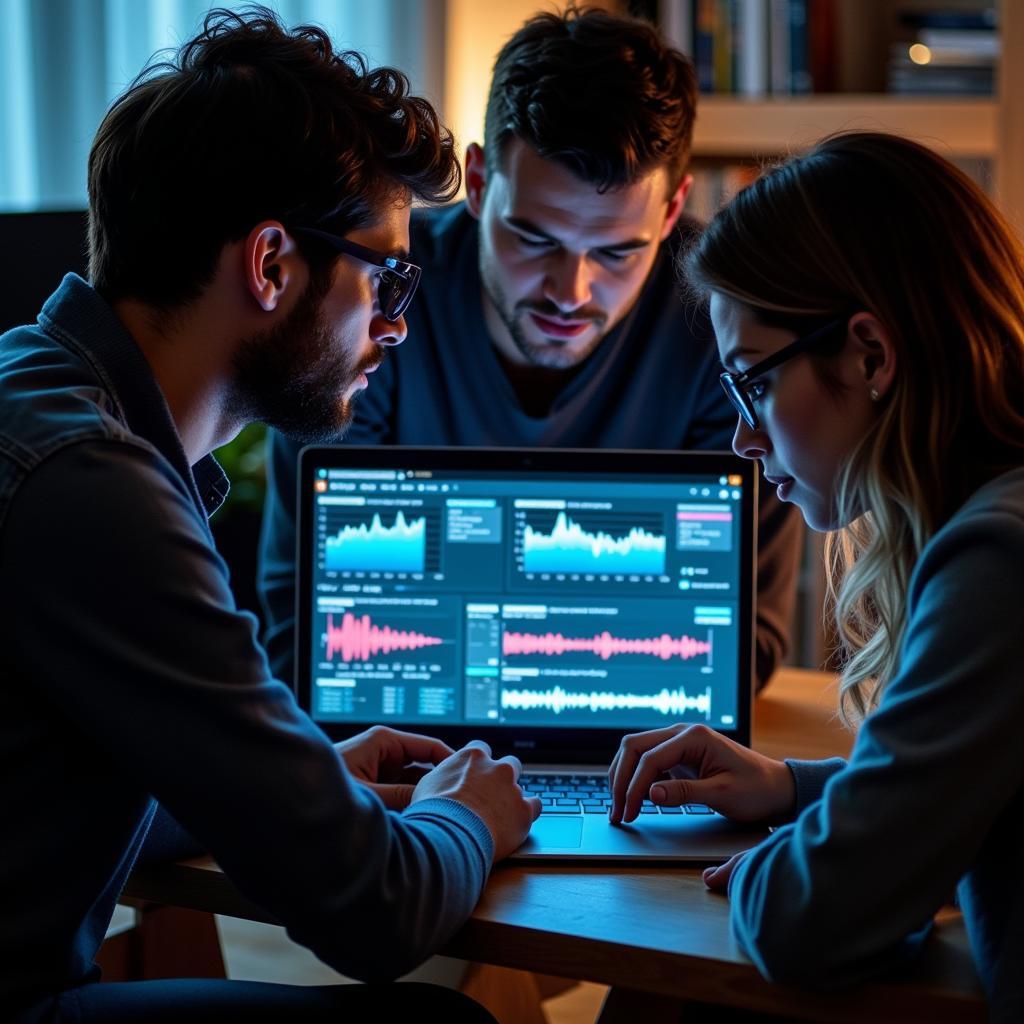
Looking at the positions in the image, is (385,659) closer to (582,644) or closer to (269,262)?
(582,644)

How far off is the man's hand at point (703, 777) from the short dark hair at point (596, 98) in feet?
2.54

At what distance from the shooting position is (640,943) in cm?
100

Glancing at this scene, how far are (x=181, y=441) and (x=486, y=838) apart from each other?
427mm

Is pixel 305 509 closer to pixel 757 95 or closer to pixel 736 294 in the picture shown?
pixel 736 294

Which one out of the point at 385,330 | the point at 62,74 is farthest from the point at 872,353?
the point at 62,74

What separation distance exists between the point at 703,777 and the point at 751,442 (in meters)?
0.32

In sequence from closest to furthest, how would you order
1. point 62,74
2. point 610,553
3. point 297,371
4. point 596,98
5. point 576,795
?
point 297,371 → point 576,795 → point 610,553 → point 596,98 → point 62,74

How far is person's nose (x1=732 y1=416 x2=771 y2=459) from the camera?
1212 mm

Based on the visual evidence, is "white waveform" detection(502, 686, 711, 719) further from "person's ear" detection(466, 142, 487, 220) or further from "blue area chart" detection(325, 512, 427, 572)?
"person's ear" detection(466, 142, 487, 220)

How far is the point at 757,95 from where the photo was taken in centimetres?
296

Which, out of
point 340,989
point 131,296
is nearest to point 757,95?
point 131,296

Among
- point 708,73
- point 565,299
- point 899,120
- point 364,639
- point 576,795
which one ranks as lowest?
point 576,795

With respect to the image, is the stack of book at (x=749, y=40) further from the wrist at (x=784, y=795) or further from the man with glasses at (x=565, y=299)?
the wrist at (x=784, y=795)

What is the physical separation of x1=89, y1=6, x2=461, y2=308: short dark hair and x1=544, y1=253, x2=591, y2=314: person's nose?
1.76ft
